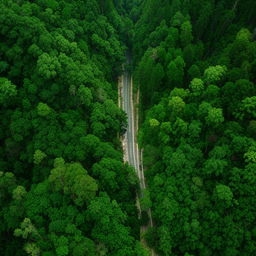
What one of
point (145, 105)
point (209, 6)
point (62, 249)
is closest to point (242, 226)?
point (62, 249)

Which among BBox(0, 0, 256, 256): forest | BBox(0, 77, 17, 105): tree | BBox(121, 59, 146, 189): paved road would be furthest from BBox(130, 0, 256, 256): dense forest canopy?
BBox(0, 77, 17, 105): tree

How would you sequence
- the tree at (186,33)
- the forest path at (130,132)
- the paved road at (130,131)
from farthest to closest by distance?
the tree at (186,33) < the paved road at (130,131) < the forest path at (130,132)

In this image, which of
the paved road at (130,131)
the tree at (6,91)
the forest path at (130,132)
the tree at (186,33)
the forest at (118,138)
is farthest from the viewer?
the tree at (186,33)

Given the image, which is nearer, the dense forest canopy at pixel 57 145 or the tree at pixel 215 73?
the dense forest canopy at pixel 57 145

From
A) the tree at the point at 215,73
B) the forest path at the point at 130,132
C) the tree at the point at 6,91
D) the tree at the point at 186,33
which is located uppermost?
the tree at the point at 186,33

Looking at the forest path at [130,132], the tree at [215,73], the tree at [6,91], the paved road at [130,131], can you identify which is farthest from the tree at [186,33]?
the tree at [6,91]

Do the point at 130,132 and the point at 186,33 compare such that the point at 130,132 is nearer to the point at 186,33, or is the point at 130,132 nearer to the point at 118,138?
the point at 118,138

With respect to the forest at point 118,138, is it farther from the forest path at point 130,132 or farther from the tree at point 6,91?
the forest path at point 130,132

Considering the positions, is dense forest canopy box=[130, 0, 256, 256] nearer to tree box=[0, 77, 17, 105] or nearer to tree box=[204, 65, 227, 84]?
tree box=[204, 65, 227, 84]
